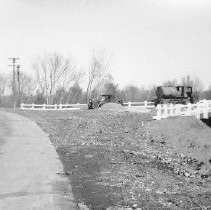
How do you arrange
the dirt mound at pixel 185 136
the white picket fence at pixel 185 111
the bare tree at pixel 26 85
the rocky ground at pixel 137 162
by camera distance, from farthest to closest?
the bare tree at pixel 26 85
the white picket fence at pixel 185 111
the dirt mound at pixel 185 136
the rocky ground at pixel 137 162

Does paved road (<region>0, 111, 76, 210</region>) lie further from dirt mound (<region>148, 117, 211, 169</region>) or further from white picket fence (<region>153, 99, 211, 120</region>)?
white picket fence (<region>153, 99, 211, 120</region>)

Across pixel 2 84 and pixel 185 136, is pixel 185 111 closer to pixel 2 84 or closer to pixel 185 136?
pixel 185 136

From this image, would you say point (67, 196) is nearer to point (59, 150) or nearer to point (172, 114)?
point (59, 150)

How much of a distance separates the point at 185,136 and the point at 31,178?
1148 cm

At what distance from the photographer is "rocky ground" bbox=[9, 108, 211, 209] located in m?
8.77

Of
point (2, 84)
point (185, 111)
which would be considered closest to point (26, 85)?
point (2, 84)

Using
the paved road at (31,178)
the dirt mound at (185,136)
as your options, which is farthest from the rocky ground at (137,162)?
the paved road at (31,178)

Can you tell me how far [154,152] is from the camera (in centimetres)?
1570

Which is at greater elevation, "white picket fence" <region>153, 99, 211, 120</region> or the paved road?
"white picket fence" <region>153, 99, 211, 120</region>

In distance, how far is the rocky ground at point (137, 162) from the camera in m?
8.77

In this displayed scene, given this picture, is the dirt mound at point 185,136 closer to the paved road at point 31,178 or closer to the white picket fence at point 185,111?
the white picket fence at point 185,111

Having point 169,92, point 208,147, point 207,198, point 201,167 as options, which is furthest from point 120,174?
point 169,92

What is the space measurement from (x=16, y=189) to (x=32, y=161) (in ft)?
12.0

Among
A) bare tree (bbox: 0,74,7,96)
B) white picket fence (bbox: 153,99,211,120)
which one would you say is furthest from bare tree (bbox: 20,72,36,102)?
white picket fence (bbox: 153,99,211,120)
